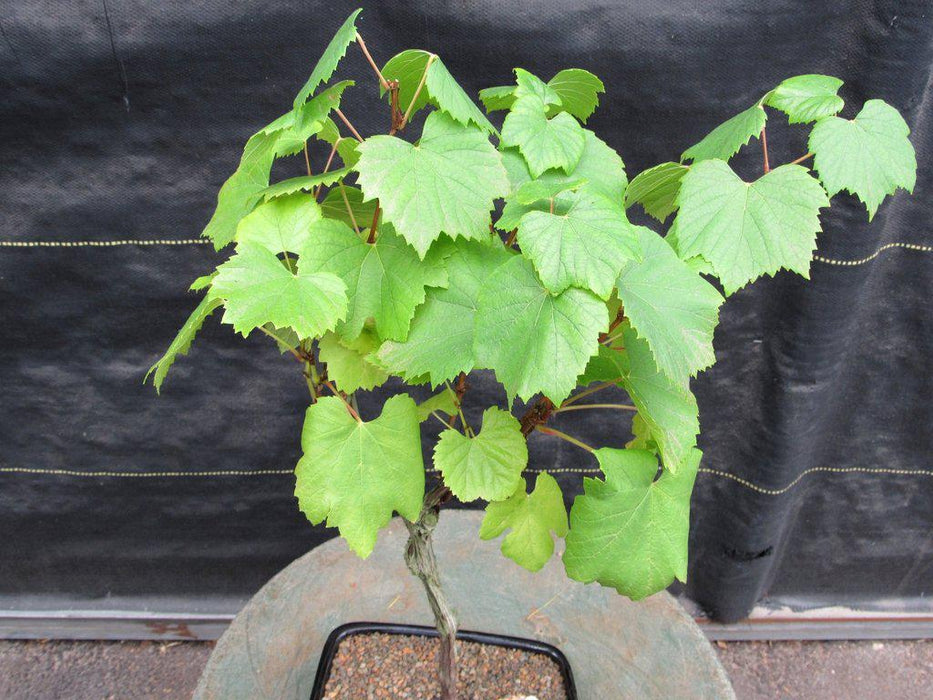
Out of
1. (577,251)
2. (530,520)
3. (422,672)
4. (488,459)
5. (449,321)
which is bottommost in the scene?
(422,672)

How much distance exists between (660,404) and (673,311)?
0.36 ft

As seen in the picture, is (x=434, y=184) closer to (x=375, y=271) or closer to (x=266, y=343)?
(x=375, y=271)

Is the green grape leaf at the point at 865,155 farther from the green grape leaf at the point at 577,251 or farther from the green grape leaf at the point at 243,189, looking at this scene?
the green grape leaf at the point at 243,189

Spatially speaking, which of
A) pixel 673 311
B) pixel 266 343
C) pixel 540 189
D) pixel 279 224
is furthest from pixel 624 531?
pixel 266 343

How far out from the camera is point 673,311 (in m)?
0.58

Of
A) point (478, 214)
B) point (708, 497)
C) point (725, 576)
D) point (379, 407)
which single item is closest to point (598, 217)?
point (478, 214)

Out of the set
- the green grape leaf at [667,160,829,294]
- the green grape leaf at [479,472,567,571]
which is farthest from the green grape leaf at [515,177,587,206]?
the green grape leaf at [479,472,567,571]

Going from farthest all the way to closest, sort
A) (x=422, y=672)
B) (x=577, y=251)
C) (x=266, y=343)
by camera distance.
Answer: (x=266, y=343) → (x=422, y=672) → (x=577, y=251)

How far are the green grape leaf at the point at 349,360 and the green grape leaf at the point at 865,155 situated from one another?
1.47 feet

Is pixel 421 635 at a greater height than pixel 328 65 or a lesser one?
lesser

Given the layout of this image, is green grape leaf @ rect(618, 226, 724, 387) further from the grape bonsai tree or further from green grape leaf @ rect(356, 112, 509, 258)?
green grape leaf @ rect(356, 112, 509, 258)

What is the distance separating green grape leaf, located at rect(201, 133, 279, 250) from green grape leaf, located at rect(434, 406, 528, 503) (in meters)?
0.30

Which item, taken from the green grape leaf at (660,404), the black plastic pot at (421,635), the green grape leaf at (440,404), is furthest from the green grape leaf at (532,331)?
the black plastic pot at (421,635)

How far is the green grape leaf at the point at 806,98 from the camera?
2.03 ft
